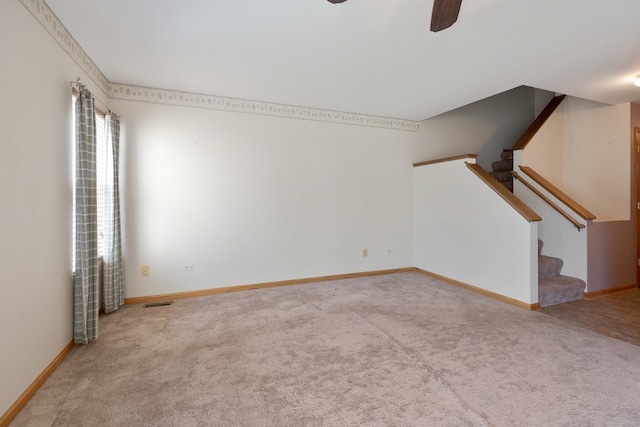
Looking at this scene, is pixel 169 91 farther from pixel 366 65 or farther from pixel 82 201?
pixel 366 65

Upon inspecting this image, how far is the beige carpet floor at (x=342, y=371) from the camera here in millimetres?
1604

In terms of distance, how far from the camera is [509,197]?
11.2ft

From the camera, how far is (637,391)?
178cm

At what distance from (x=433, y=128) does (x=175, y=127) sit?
3.90 metres

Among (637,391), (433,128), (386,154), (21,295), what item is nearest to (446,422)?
(637,391)

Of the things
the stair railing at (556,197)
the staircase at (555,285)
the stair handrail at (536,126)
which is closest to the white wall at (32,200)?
the staircase at (555,285)

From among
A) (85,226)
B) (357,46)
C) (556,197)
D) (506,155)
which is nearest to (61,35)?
(85,226)

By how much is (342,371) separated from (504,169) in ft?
15.0

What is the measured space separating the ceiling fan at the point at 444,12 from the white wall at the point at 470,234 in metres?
2.41

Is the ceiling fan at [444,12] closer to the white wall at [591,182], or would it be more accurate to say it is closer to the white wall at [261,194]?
the white wall at [261,194]

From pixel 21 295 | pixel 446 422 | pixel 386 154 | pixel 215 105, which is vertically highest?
pixel 215 105

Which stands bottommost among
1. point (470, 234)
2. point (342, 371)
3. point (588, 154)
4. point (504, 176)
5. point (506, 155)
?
point (342, 371)

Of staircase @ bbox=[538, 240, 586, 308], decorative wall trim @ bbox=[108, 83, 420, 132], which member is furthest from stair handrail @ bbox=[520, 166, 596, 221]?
decorative wall trim @ bbox=[108, 83, 420, 132]

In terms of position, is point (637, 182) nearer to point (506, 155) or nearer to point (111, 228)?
point (506, 155)
